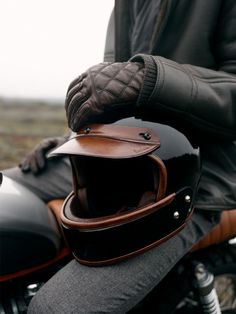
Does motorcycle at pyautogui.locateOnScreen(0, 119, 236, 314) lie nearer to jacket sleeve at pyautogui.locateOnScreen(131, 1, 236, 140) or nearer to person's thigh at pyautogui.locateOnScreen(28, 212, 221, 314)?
person's thigh at pyautogui.locateOnScreen(28, 212, 221, 314)

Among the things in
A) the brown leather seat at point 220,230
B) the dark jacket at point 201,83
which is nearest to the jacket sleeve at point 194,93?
the dark jacket at point 201,83

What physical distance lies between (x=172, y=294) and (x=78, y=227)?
0.44 metres

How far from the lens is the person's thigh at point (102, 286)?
1.04 meters

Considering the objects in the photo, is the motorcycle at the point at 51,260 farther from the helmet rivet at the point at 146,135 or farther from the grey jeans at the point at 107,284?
the helmet rivet at the point at 146,135

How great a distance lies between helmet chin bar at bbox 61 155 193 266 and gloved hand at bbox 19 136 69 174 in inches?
16.1

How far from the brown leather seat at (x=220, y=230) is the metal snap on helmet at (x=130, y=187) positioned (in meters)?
0.23

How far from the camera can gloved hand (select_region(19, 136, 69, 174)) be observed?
1.47 metres

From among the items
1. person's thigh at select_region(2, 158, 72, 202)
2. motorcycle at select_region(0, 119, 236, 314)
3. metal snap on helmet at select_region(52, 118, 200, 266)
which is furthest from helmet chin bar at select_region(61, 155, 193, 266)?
person's thigh at select_region(2, 158, 72, 202)

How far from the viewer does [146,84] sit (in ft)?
3.39

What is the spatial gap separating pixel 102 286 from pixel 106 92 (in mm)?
417

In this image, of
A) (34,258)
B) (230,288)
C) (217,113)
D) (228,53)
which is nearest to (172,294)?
(230,288)

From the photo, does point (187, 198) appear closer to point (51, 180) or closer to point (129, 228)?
point (129, 228)

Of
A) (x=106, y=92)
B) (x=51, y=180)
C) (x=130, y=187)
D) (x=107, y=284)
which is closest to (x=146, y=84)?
(x=106, y=92)

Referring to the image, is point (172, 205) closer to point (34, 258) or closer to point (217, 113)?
point (217, 113)
